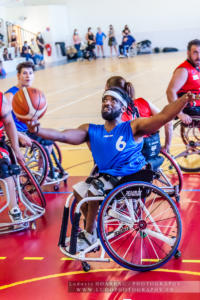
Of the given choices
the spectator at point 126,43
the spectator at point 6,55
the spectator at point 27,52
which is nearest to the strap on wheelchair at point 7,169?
the spectator at point 6,55

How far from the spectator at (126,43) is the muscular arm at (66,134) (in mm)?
18209

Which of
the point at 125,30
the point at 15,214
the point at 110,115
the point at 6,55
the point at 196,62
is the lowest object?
the point at 15,214

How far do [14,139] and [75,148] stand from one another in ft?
8.08

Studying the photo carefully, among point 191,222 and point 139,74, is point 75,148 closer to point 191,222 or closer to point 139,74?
point 191,222

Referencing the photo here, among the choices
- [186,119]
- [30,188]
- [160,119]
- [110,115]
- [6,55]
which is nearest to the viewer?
[160,119]

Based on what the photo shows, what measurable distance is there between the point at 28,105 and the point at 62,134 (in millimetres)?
288

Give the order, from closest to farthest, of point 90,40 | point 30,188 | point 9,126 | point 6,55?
1. point 9,126
2. point 30,188
3. point 6,55
4. point 90,40

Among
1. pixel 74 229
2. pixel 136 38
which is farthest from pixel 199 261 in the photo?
pixel 136 38

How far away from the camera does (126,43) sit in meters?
20.4

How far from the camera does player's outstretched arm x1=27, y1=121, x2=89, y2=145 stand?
246 cm

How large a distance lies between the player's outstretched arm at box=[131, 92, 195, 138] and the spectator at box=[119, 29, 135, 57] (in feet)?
60.0

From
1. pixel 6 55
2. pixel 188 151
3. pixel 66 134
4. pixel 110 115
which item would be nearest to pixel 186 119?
pixel 188 151

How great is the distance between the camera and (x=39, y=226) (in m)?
3.45

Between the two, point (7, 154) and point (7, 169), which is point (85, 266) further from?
point (7, 154)
